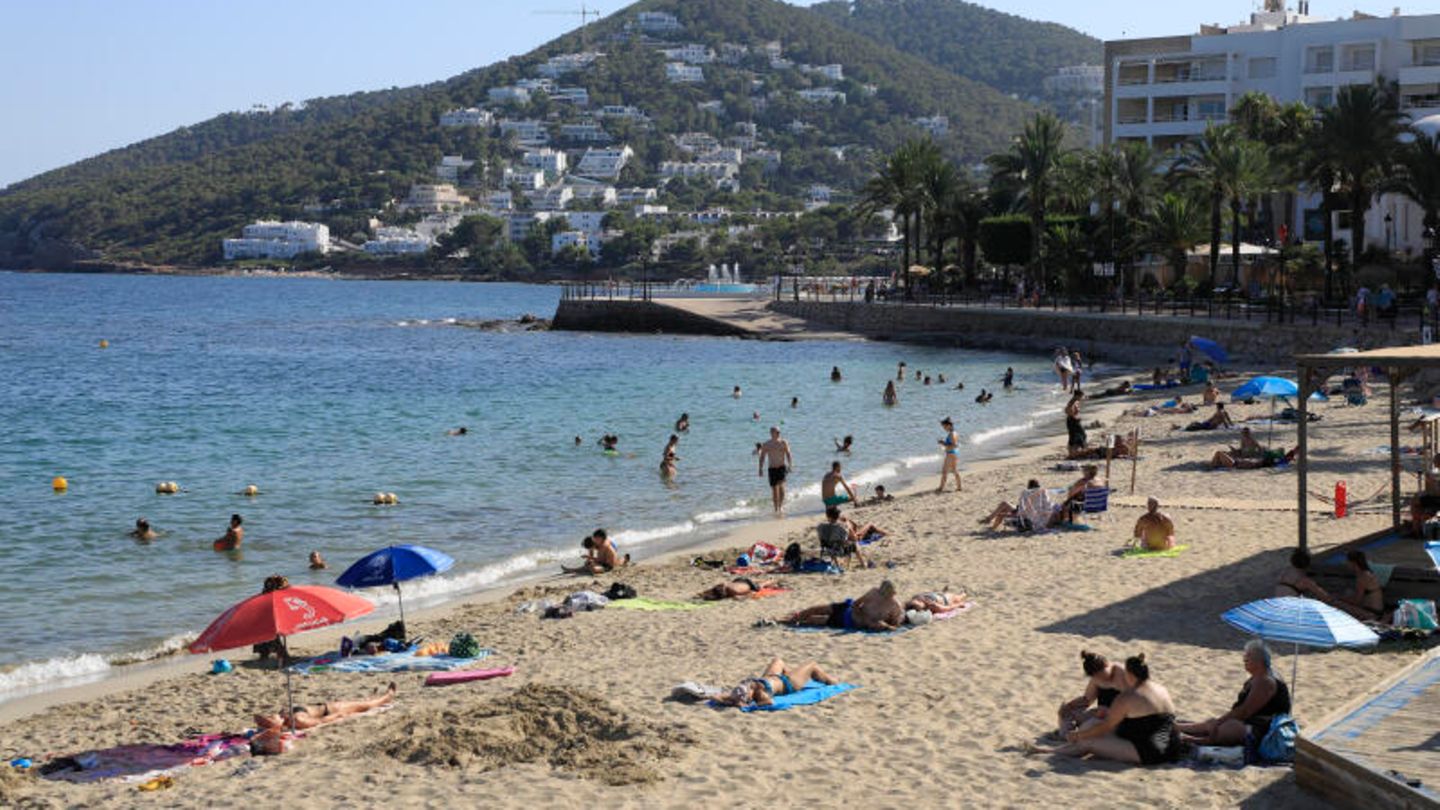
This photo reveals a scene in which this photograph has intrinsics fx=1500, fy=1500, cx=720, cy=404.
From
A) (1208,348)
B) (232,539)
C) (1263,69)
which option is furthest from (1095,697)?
(1263,69)

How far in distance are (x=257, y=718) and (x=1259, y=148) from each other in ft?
150

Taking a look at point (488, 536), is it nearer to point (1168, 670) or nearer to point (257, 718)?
point (257, 718)

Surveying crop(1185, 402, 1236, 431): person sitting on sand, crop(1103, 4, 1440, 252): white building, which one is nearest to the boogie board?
crop(1185, 402, 1236, 431): person sitting on sand

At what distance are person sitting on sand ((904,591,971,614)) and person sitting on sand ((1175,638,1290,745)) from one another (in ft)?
13.3

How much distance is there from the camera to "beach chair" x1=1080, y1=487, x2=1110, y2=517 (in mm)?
18125

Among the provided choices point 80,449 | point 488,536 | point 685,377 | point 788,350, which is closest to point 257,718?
point 488,536

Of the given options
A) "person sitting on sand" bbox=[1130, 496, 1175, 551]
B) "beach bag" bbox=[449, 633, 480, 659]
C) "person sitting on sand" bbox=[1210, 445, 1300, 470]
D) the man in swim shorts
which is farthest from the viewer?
"person sitting on sand" bbox=[1210, 445, 1300, 470]

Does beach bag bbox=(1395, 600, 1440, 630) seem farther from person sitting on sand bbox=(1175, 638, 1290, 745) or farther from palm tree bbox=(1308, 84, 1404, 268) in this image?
palm tree bbox=(1308, 84, 1404, 268)

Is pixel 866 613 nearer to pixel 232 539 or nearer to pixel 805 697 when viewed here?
pixel 805 697

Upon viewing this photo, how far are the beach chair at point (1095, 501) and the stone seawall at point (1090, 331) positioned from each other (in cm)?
1918

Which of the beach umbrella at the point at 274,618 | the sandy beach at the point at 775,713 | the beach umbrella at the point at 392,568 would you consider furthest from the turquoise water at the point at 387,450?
the beach umbrella at the point at 274,618

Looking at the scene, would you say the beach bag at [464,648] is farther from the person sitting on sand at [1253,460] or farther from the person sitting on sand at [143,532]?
the person sitting on sand at [1253,460]

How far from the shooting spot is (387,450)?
31109mm

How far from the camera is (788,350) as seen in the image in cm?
5956
